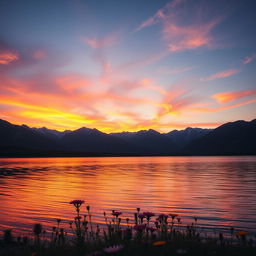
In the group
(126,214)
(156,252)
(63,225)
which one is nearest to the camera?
(156,252)

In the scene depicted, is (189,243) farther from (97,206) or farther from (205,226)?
(97,206)

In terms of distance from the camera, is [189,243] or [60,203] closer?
[189,243]

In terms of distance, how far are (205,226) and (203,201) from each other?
10.1 m

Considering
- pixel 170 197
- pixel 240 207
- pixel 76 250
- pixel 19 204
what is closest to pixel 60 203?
pixel 19 204

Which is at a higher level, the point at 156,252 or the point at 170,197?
the point at 156,252

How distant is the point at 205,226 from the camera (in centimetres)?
1617

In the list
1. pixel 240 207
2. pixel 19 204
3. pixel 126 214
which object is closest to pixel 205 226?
pixel 126 214

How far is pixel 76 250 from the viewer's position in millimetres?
7895

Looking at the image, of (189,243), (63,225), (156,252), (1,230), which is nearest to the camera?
(156,252)

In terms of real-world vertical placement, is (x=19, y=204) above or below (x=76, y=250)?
below

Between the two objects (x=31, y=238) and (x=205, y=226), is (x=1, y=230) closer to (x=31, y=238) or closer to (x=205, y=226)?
(x=31, y=238)

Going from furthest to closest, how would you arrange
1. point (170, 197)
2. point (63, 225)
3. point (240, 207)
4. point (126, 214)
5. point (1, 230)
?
point (170, 197) < point (240, 207) < point (126, 214) < point (63, 225) < point (1, 230)

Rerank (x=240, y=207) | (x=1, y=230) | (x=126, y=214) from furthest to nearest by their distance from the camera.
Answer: (x=240, y=207) < (x=126, y=214) < (x=1, y=230)

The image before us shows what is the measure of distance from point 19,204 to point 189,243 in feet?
69.3
